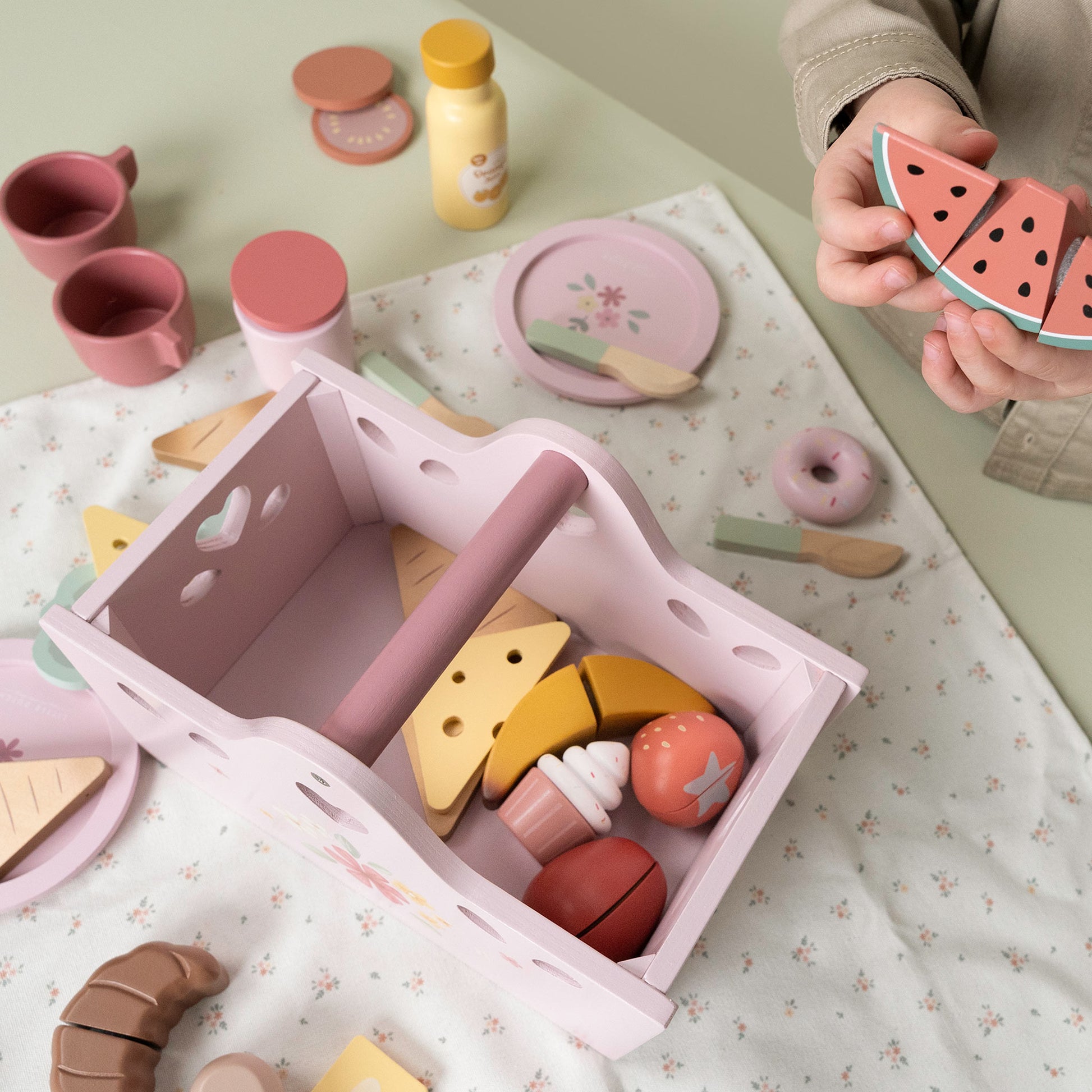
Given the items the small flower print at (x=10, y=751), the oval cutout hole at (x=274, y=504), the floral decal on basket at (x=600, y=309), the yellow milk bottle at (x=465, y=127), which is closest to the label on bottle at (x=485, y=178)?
the yellow milk bottle at (x=465, y=127)

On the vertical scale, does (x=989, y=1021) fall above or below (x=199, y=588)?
below

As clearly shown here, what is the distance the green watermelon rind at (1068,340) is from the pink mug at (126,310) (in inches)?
23.5

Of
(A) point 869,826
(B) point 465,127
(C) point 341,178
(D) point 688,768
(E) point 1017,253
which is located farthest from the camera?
(C) point 341,178

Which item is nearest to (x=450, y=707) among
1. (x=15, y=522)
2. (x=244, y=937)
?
(x=244, y=937)

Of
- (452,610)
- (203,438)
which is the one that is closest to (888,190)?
(452,610)

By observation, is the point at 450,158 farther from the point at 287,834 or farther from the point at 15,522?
the point at 287,834

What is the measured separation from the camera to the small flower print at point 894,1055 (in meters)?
0.60

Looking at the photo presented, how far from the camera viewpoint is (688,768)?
1.87 feet

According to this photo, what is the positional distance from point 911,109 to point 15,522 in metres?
0.69

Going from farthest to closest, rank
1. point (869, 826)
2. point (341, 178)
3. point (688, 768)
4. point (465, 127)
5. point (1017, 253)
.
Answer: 1. point (341, 178)
2. point (465, 127)
3. point (869, 826)
4. point (688, 768)
5. point (1017, 253)

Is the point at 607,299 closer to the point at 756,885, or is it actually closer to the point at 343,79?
the point at 343,79

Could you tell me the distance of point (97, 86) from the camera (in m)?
0.97

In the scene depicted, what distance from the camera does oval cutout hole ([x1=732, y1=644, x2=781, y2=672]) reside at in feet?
1.89

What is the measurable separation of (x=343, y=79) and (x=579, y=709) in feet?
2.22
